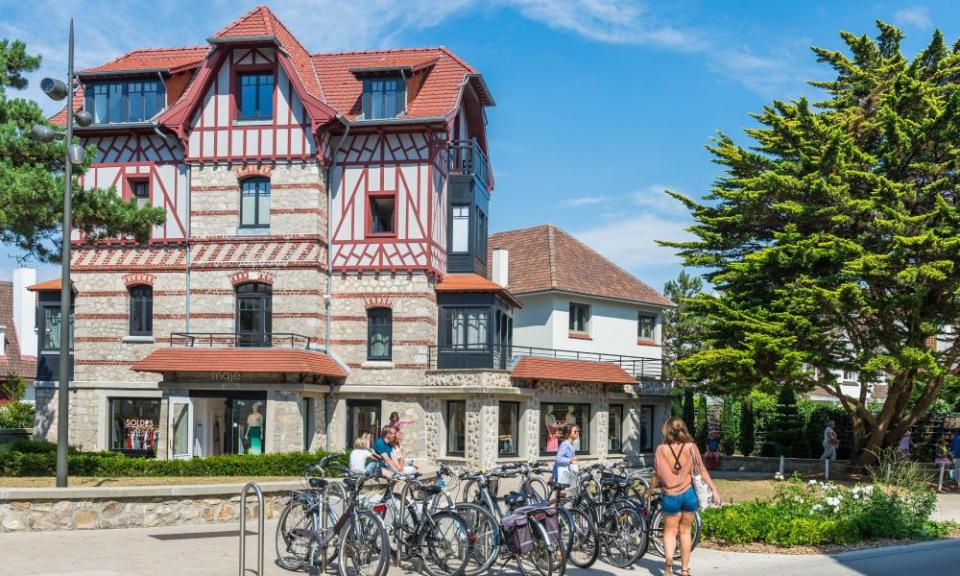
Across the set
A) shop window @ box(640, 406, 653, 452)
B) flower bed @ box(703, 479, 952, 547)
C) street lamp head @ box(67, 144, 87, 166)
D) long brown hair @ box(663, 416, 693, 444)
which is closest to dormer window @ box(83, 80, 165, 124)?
street lamp head @ box(67, 144, 87, 166)

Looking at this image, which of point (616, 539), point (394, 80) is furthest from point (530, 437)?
point (616, 539)

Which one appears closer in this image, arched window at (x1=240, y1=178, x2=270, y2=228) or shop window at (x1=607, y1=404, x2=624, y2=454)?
arched window at (x1=240, y1=178, x2=270, y2=228)

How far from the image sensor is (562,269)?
128 ft

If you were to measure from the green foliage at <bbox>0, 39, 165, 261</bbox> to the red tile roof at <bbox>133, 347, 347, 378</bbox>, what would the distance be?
7.46m

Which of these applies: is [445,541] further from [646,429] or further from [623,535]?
[646,429]

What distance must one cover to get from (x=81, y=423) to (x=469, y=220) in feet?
44.1

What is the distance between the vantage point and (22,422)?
38625 millimetres

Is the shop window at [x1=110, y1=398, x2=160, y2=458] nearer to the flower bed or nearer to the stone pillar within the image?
the stone pillar

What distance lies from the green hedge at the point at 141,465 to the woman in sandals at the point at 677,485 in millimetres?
8917

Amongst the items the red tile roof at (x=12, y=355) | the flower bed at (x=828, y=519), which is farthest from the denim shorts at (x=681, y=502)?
the red tile roof at (x=12, y=355)

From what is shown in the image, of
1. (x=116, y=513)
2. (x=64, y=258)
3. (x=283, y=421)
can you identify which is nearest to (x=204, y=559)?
(x=116, y=513)

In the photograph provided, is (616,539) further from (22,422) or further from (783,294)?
(22,422)

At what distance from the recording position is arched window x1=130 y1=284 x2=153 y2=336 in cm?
3030

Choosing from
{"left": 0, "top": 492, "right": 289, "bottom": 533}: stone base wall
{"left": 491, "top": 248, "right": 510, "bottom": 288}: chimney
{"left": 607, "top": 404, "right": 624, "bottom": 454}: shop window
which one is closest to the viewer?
{"left": 0, "top": 492, "right": 289, "bottom": 533}: stone base wall
